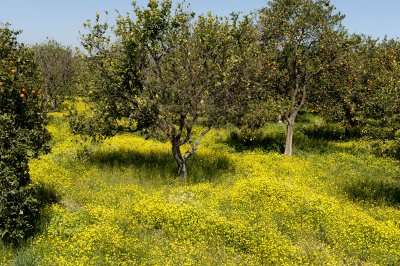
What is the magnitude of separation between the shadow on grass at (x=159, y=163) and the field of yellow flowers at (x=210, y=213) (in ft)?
0.22

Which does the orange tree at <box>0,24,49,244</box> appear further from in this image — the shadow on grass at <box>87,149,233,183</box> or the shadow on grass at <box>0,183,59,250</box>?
the shadow on grass at <box>87,149,233,183</box>

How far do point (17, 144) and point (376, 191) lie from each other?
17.7 m

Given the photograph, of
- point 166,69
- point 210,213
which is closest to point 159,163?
point 166,69

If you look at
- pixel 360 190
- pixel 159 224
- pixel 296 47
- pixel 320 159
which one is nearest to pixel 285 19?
pixel 296 47

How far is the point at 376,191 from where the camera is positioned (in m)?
19.3

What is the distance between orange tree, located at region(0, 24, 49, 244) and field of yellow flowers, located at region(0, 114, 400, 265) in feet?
2.97

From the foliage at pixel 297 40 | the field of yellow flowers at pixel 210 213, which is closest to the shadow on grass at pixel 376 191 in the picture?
the field of yellow flowers at pixel 210 213

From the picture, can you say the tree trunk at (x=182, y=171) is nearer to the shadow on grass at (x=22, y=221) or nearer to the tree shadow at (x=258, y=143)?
the shadow on grass at (x=22, y=221)

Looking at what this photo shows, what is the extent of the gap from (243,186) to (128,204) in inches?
227

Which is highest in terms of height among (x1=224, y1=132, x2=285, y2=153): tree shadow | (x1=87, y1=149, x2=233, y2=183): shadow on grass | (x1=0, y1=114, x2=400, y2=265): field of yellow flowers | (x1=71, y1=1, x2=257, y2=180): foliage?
(x1=71, y1=1, x2=257, y2=180): foliage

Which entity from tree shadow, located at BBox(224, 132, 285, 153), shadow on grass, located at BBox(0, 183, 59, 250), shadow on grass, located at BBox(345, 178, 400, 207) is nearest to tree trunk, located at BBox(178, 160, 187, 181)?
shadow on grass, located at BBox(0, 183, 59, 250)

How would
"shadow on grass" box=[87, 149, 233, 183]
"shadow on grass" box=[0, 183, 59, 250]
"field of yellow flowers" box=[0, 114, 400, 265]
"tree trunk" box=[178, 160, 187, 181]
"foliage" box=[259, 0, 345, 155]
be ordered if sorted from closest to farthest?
1. "shadow on grass" box=[0, 183, 59, 250]
2. "field of yellow flowers" box=[0, 114, 400, 265]
3. "tree trunk" box=[178, 160, 187, 181]
4. "shadow on grass" box=[87, 149, 233, 183]
5. "foliage" box=[259, 0, 345, 155]

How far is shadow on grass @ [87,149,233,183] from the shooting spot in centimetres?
2019

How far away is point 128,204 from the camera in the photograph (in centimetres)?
1501
